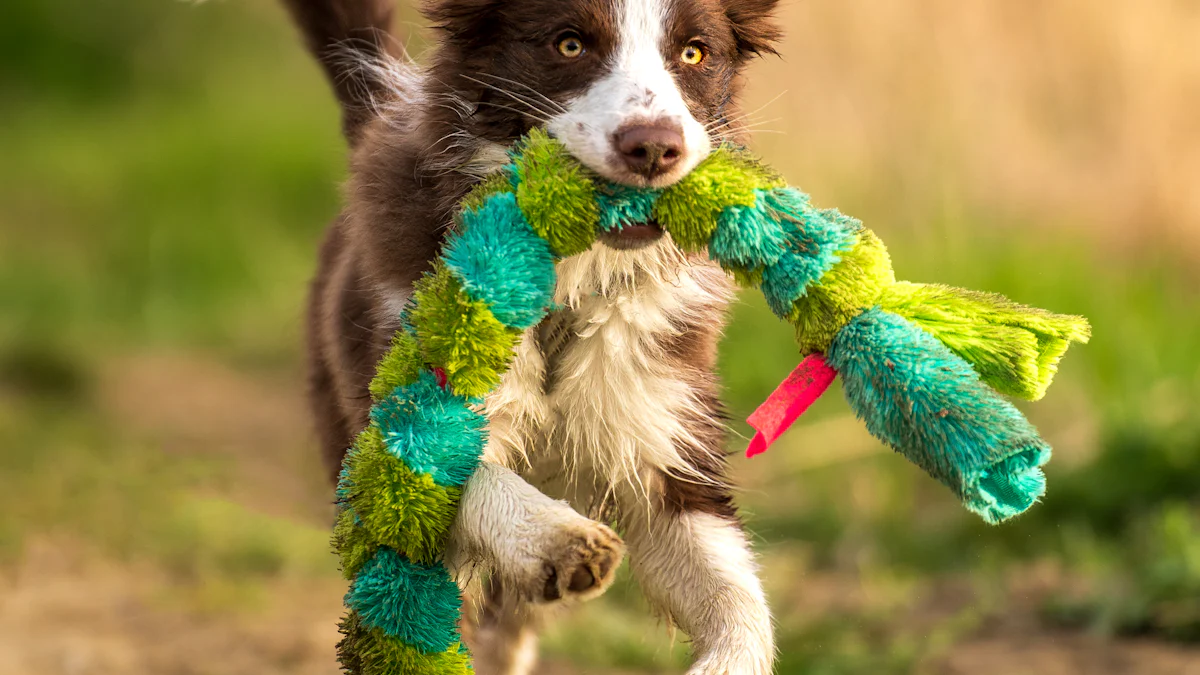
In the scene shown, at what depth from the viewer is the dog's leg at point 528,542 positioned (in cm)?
290

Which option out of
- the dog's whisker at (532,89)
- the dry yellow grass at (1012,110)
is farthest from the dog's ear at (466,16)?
the dry yellow grass at (1012,110)

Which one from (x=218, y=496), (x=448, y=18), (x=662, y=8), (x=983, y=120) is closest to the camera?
(x=662, y=8)

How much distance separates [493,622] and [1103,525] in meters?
2.70

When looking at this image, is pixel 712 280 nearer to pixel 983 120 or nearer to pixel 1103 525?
pixel 1103 525

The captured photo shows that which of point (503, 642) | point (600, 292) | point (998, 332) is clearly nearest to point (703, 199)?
point (600, 292)

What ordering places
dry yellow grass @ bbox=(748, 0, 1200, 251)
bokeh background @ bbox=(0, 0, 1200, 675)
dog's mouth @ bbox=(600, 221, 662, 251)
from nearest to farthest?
dog's mouth @ bbox=(600, 221, 662, 251), bokeh background @ bbox=(0, 0, 1200, 675), dry yellow grass @ bbox=(748, 0, 1200, 251)

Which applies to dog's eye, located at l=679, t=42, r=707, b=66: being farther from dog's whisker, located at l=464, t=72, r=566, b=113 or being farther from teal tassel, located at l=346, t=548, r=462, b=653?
teal tassel, located at l=346, t=548, r=462, b=653

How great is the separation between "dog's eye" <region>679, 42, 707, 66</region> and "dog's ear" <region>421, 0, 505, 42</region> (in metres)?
0.48

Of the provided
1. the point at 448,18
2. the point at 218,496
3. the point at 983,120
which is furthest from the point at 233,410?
the point at 448,18

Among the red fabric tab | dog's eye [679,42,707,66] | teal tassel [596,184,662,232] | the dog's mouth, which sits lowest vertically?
the red fabric tab

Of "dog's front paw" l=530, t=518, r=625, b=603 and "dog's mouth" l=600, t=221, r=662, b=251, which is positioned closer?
"dog's front paw" l=530, t=518, r=625, b=603

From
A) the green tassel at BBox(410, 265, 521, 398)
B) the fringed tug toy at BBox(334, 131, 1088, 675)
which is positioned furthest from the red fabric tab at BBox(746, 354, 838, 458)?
the green tassel at BBox(410, 265, 521, 398)

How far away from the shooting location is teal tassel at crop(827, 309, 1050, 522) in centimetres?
276

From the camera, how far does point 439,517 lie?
3102 millimetres
